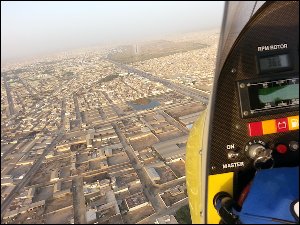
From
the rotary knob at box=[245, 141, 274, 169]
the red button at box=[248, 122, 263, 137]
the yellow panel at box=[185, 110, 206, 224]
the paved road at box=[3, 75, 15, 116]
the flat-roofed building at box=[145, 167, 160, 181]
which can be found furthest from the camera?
the paved road at box=[3, 75, 15, 116]

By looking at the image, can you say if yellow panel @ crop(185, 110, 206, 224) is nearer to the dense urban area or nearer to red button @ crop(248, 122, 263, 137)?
red button @ crop(248, 122, 263, 137)

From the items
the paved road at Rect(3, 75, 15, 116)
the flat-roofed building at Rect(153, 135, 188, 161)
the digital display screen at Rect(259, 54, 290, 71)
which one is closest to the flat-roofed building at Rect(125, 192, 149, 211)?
the flat-roofed building at Rect(153, 135, 188, 161)

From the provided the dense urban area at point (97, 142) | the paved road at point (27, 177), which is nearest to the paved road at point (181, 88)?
the dense urban area at point (97, 142)

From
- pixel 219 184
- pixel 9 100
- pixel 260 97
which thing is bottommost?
pixel 9 100

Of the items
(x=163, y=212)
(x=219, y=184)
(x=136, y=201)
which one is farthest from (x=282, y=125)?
(x=136, y=201)

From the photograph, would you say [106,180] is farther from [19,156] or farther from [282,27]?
[282,27]

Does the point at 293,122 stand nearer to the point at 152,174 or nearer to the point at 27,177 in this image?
the point at 152,174
